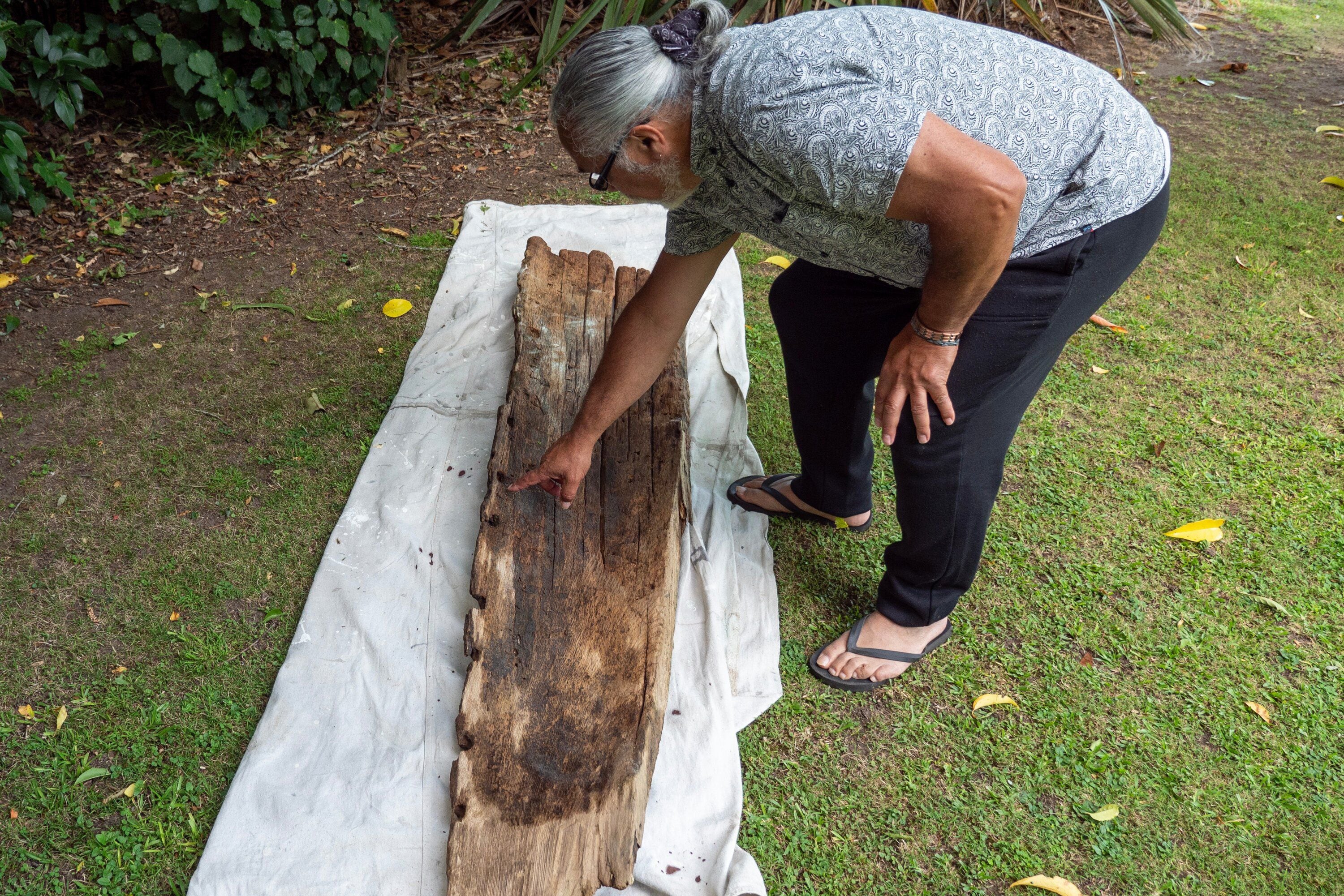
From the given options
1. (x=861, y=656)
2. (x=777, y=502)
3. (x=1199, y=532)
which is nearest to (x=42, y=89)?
(x=777, y=502)

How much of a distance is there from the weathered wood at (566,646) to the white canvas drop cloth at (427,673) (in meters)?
0.11

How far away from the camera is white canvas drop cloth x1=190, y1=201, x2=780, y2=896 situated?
1.59 metres

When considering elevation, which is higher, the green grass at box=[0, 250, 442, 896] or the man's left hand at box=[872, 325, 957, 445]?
the man's left hand at box=[872, 325, 957, 445]

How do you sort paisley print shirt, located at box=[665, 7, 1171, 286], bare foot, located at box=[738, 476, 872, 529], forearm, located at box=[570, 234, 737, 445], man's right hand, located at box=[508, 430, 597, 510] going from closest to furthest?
paisley print shirt, located at box=[665, 7, 1171, 286]
forearm, located at box=[570, 234, 737, 445]
man's right hand, located at box=[508, 430, 597, 510]
bare foot, located at box=[738, 476, 872, 529]

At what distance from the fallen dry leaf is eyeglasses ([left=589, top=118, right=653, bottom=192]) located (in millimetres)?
2164

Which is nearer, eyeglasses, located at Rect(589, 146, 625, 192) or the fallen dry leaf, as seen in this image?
eyeglasses, located at Rect(589, 146, 625, 192)

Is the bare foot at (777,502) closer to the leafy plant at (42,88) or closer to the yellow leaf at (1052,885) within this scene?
the yellow leaf at (1052,885)

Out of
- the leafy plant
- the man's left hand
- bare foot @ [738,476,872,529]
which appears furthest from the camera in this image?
the leafy plant

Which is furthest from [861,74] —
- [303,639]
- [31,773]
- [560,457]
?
[31,773]

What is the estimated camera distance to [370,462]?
7.67ft

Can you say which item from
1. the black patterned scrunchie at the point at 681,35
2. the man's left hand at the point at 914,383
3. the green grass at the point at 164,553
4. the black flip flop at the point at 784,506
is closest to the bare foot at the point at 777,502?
the black flip flop at the point at 784,506

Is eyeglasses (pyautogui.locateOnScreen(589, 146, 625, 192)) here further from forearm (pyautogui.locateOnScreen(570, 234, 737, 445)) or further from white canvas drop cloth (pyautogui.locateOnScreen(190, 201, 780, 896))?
white canvas drop cloth (pyautogui.locateOnScreen(190, 201, 780, 896))

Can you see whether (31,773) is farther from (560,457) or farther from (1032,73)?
(1032,73)

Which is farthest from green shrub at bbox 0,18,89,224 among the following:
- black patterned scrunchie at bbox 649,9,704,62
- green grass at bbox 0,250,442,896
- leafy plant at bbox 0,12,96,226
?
black patterned scrunchie at bbox 649,9,704,62
